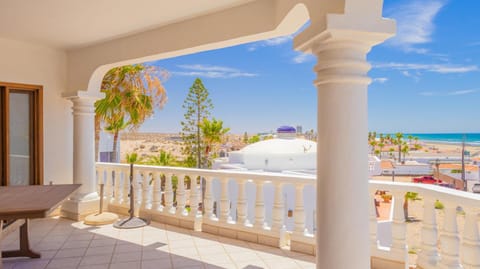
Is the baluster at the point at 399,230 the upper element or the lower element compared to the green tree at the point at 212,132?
lower

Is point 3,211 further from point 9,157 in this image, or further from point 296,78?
point 296,78

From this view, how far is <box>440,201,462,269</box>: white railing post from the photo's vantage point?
2373 mm

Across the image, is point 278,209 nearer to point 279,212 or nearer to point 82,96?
point 279,212

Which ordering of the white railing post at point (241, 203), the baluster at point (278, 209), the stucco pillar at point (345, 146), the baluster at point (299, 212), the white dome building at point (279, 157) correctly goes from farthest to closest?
the white dome building at point (279, 157)
the white railing post at point (241, 203)
the baluster at point (278, 209)
the baluster at point (299, 212)
the stucco pillar at point (345, 146)

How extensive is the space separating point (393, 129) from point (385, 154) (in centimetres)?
1398

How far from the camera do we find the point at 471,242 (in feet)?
7.32

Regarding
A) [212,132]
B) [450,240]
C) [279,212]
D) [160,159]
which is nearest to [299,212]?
[279,212]

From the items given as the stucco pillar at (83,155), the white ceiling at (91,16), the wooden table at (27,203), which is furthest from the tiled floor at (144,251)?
the white ceiling at (91,16)

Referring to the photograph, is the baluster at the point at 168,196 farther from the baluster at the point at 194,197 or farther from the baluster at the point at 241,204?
the baluster at the point at 241,204

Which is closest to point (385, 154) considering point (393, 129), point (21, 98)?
point (393, 129)

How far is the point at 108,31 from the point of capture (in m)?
4.13

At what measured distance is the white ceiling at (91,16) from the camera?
3.23 metres

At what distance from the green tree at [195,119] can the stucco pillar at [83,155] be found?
1672 centimetres

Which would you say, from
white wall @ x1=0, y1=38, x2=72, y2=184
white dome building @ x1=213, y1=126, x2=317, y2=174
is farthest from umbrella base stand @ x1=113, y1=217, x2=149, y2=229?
white dome building @ x1=213, y1=126, x2=317, y2=174
